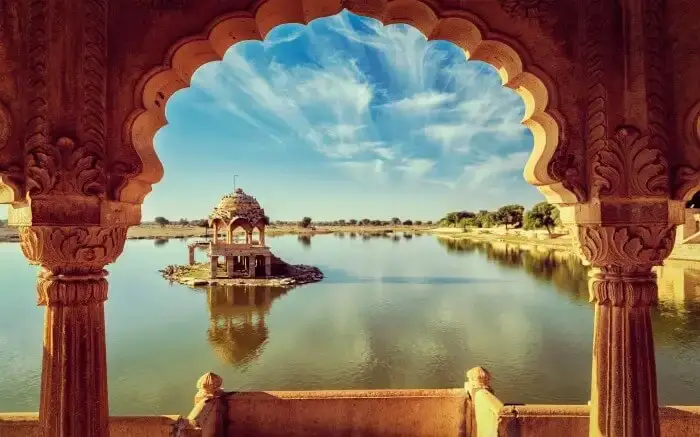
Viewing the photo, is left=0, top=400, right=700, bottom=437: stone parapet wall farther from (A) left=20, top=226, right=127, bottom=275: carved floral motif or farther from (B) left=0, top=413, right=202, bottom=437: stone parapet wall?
(A) left=20, top=226, right=127, bottom=275: carved floral motif

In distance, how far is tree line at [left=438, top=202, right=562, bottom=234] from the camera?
54219mm

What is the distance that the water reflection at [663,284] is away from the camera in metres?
16.0

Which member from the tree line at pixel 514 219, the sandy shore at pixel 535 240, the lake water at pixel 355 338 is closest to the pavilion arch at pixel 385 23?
the lake water at pixel 355 338

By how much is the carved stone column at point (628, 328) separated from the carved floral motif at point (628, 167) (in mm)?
193

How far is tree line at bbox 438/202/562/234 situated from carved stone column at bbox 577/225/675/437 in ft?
76.1

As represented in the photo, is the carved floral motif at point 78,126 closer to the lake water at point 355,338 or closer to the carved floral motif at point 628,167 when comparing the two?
the carved floral motif at point 628,167

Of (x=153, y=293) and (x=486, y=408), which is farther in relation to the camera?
(x=153, y=293)

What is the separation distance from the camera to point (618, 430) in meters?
2.28

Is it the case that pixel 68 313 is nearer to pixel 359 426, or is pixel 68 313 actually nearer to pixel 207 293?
pixel 359 426

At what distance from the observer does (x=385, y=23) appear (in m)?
2.59

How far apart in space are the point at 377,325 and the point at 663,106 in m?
18.9

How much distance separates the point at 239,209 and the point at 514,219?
55.8 meters

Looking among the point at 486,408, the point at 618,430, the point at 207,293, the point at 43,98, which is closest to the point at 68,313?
the point at 43,98

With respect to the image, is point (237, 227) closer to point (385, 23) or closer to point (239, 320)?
point (239, 320)
